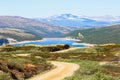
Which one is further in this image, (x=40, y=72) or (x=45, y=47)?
(x=45, y=47)

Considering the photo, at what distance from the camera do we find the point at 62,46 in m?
129

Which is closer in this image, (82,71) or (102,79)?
(102,79)

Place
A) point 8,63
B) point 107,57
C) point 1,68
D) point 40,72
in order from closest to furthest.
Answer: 1. point 1,68
2. point 8,63
3. point 40,72
4. point 107,57

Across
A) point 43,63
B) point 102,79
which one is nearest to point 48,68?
point 43,63

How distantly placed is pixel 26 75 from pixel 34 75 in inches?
121

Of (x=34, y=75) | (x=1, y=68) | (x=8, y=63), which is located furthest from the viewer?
(x=34, y=75)

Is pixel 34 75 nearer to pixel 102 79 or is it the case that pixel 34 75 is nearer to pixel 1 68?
pixel 1 68

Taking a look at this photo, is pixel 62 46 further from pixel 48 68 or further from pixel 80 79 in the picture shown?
pixel 80 79

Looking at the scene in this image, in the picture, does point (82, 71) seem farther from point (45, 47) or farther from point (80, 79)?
point (45, 47)

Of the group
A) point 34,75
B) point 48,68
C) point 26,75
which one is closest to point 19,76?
point 26,75

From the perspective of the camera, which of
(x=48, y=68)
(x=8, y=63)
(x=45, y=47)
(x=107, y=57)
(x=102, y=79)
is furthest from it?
(x=45, y=47)

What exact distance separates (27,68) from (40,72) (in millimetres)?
3235

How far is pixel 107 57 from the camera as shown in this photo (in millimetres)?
91500

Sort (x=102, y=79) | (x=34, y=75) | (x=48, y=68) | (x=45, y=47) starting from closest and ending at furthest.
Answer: (x=102, y=79), (x=34, y=75), (x=48, y=68), (x=45, y=47)
